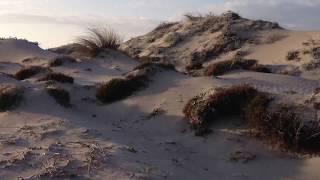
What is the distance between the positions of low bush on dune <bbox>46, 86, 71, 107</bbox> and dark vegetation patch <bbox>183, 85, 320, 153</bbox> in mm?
2698

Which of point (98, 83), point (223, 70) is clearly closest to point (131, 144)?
point (98, 83)

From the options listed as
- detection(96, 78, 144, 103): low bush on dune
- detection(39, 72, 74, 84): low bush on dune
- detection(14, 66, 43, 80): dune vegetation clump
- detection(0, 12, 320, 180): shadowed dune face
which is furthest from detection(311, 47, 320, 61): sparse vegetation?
detection(14, 66, 43, 80): dune vegetation clump

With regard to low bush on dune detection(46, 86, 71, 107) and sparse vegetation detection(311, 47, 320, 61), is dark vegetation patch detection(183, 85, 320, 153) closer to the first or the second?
low bush on dune detection(46, 86, 71, 107)

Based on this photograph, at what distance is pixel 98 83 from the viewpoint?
14820 mm

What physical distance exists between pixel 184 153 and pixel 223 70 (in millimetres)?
6210

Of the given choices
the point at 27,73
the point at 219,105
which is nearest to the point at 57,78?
the point at 27,73

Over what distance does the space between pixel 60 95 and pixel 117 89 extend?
1.46 metres

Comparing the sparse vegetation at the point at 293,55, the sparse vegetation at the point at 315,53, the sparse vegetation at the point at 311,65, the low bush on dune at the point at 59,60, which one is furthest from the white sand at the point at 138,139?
the sparse vegetation at the point at 293,55

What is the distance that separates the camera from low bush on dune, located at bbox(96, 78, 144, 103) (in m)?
13.4

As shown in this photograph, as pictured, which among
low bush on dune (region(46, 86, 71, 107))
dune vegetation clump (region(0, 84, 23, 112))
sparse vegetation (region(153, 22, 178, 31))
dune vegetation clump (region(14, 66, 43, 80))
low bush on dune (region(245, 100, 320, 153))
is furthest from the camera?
sparse vegetation (region(153, 22, 178, 31))

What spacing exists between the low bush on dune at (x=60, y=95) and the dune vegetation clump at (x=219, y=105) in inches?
116

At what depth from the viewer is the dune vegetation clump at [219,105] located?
1092cm

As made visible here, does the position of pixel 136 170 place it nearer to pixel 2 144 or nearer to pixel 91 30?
pixel 2 144

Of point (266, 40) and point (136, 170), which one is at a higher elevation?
point (266, 40)
